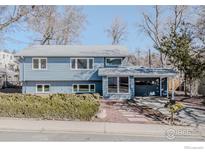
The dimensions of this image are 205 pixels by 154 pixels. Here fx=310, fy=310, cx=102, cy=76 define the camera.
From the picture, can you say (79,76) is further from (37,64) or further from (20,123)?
(20,123)

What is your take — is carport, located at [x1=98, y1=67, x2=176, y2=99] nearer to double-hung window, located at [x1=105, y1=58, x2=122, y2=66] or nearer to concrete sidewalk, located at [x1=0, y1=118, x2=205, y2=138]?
double-hung window, located at [x1=105, y1=58, x2=122, y2=66]

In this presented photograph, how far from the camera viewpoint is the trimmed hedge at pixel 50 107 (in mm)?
15969

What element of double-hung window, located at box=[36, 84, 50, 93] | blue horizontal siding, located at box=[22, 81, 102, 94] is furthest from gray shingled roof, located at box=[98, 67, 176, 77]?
double-hung window, located at box=[36, 84, 50, 93]

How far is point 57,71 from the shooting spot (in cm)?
2964

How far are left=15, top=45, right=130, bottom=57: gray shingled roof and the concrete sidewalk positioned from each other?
14.7 metres

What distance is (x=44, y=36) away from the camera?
42.0 m

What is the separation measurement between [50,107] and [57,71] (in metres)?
13.8

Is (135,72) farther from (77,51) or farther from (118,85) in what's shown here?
(77,51)

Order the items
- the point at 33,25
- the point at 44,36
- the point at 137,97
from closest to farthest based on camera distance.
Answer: the point at 33,25 < the point at 137,97 < the point at 44,36

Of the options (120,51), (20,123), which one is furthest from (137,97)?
(20,123)

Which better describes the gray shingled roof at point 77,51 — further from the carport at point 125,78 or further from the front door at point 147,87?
the front door at point 147,87

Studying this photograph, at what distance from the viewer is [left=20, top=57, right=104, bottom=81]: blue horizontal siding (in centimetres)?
2956
